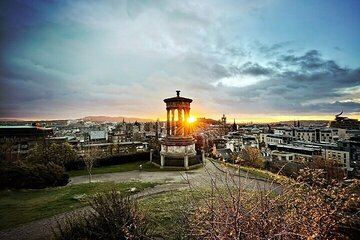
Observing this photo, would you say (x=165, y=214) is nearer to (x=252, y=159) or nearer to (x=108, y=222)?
(x=108, y=222)

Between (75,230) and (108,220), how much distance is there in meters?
0.72

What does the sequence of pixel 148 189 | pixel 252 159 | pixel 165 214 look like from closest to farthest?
pixel 165 214 → pixel 148 189 → pixel 252 159

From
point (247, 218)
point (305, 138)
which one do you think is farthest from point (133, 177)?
point (305, 138)

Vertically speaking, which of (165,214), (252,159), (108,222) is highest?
(108,222)

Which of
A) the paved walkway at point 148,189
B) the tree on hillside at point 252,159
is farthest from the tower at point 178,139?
the tree on hillside at point 252,159

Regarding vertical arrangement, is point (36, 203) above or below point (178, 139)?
below

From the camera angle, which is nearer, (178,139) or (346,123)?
(178,139)

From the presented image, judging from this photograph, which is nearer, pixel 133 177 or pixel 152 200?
pixel 152 200

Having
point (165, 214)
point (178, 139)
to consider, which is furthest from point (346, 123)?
point (165, 214)

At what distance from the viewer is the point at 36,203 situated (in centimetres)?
834

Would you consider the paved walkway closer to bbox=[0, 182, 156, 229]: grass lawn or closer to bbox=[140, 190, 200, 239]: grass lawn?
bbox=[0, 182, 156, 229]: grass lawn

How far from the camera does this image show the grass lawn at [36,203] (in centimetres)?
690

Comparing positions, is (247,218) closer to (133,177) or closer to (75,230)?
(75,230)

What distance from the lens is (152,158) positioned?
752 inches
